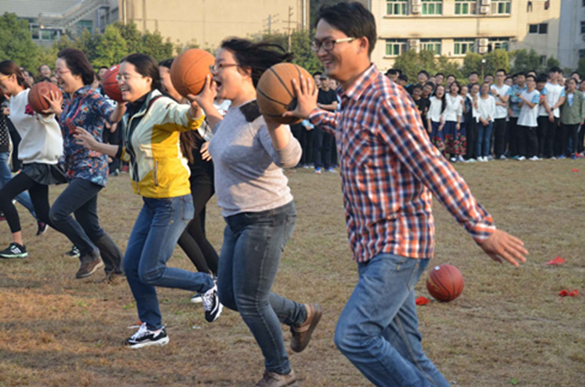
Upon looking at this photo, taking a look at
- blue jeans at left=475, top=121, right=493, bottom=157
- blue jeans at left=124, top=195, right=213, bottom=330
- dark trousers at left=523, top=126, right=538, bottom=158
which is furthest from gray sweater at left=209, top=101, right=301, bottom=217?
dark trousers at left=523, top=126, right=538, bottom=158

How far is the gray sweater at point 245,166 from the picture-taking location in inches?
157

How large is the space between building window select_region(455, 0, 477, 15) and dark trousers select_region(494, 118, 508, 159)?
64.9 metres

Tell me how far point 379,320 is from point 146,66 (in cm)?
318

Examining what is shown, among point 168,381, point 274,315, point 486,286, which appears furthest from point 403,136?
point 486,286

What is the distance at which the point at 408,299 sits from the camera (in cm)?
340

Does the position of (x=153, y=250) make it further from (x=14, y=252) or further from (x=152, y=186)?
(x=14, y=252)

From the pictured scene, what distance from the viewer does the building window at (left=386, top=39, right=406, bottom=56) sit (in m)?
78.7

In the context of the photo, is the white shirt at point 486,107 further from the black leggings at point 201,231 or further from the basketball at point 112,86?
the basketball at point 112,86

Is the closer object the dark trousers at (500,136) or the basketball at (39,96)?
the basketball at (39,96)

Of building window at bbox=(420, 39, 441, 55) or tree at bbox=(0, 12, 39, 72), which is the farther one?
building window at bbox=(420, 39, 441, 55)

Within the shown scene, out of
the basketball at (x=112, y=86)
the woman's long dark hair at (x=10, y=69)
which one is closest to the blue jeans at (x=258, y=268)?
the basketball at (x=112, y=86)

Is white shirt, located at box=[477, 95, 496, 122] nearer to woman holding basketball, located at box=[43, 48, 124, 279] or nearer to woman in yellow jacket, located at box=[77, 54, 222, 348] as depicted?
woman holding basketball, located at box=[43, 48, 124, 279]

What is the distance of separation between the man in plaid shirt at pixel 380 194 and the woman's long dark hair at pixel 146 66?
7.97ft

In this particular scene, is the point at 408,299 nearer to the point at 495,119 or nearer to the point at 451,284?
the point at 451,284
